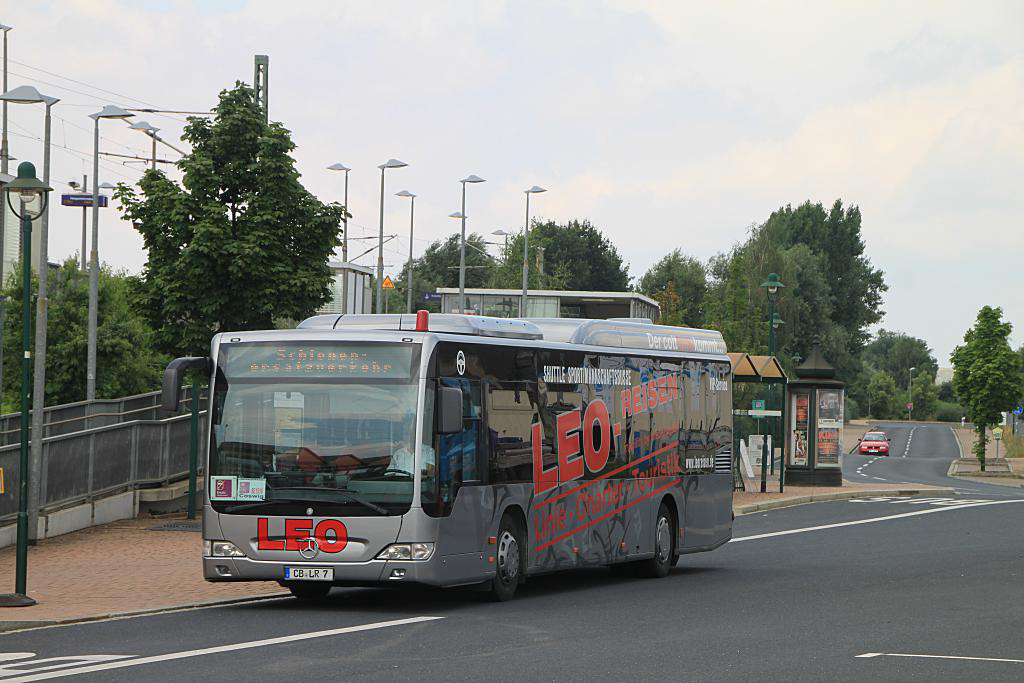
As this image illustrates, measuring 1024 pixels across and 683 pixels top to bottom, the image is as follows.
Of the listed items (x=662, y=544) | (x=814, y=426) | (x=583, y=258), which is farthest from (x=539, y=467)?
(x=583, y=258)

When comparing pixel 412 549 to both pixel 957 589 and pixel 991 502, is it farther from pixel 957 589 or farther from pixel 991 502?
pixel 991 502

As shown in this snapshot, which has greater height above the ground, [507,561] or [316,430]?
[316,430]

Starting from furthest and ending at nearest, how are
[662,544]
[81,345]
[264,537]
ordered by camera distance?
[81,345] → [662,544] → [264,537]

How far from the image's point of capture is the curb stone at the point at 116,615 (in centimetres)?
1398

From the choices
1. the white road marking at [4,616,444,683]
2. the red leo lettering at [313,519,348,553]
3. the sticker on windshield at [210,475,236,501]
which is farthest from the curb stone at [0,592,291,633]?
the white road marking at [4,616,444,683]

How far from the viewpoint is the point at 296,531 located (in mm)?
15516

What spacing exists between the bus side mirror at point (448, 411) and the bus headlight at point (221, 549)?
7.55 feet

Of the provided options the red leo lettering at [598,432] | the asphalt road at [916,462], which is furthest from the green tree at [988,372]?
the red leo lettering at [598,432]

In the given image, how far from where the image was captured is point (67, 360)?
48500 millimetres

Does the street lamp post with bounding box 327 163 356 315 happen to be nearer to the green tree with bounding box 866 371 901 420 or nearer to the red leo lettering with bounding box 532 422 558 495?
the red leo lettering with bounding box 532 422 558 495

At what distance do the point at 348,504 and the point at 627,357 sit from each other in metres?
5.67

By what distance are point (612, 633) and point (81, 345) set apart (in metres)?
37.2

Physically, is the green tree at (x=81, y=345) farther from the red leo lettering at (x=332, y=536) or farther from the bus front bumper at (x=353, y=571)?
the red leo lettering at (x=332, y=536)

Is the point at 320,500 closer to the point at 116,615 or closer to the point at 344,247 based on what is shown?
the point at 116,615
